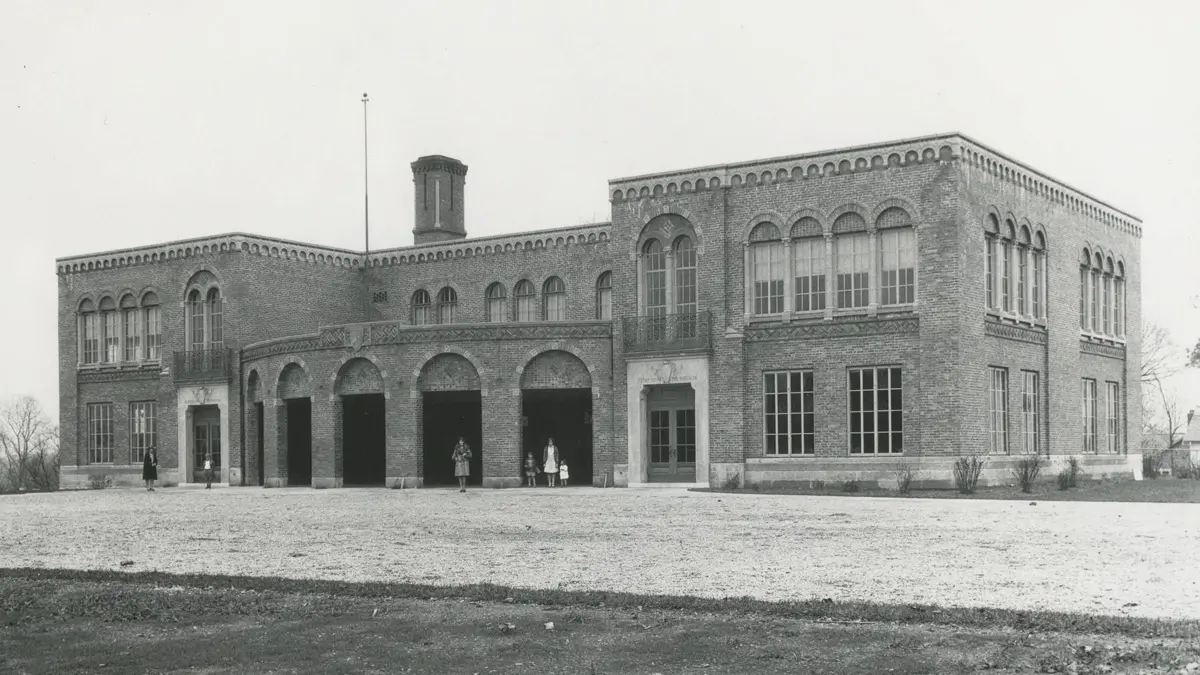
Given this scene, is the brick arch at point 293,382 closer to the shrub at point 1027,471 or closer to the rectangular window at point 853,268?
the rectangular window at point 853,268

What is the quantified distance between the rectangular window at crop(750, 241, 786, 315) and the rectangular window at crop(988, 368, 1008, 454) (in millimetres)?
5774

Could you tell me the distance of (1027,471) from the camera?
30797 millimetres

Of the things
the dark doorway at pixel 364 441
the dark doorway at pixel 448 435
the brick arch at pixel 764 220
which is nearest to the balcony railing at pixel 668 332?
the brick arch at pixel 764 220

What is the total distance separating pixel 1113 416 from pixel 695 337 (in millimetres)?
14749

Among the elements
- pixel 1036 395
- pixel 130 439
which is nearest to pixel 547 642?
pixel 1036 395

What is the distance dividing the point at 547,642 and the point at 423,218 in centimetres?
4004

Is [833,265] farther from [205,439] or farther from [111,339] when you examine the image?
[111,339]

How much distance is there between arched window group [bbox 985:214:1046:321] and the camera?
109 ft

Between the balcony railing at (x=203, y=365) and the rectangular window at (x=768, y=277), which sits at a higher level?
the rectangular window at (x=768, y=277)

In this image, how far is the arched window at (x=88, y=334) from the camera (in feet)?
156

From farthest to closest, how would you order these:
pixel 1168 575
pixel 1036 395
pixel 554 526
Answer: pixel 1036 395 < pixel 554 526 < pixel 1168 575

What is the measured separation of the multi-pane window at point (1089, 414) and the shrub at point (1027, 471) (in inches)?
187

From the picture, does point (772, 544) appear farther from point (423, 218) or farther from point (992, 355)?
point (423, 218)

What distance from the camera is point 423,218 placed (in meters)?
49.1
